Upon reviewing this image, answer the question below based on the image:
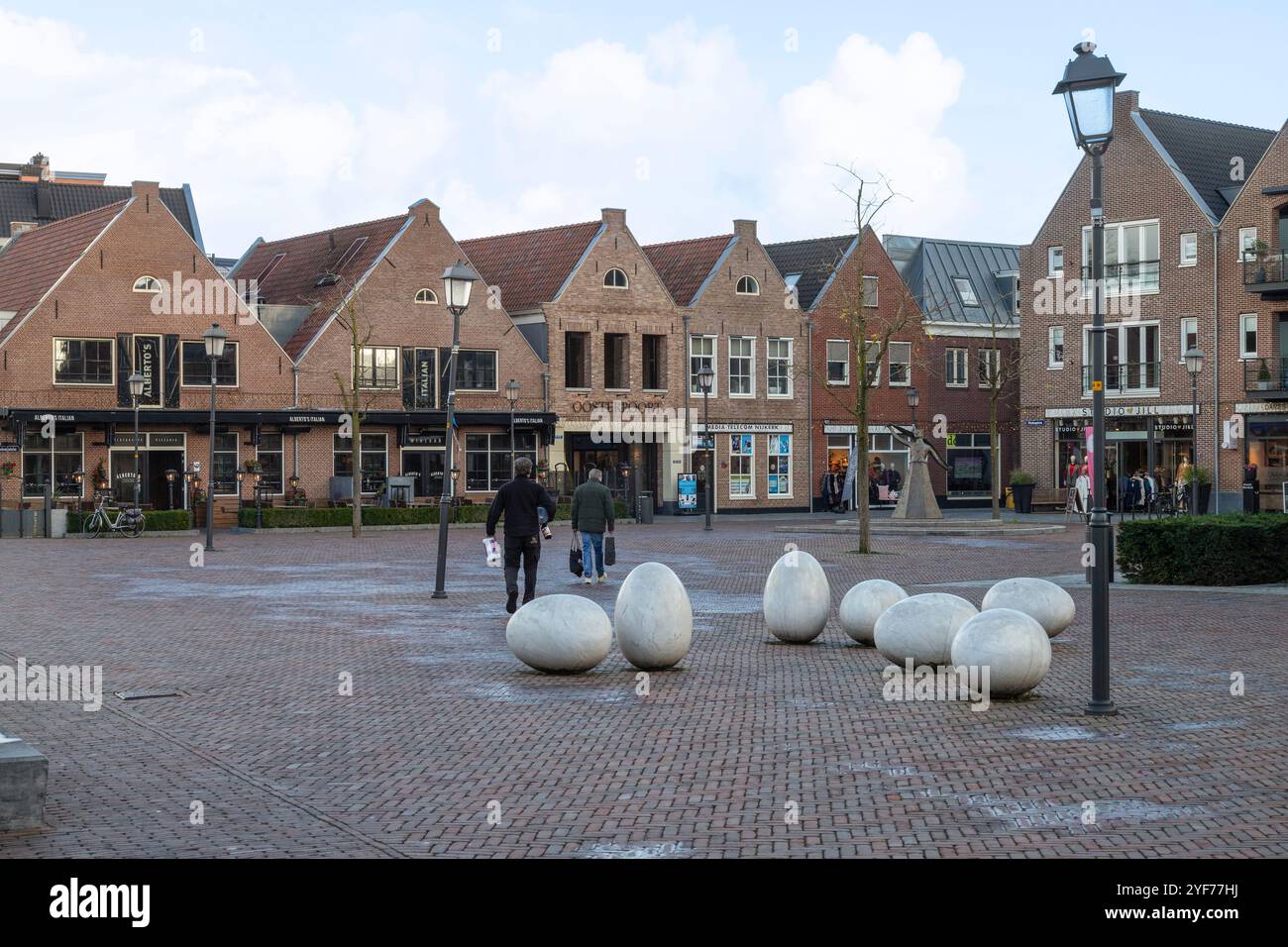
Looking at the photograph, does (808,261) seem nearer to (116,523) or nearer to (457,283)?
(116,523)

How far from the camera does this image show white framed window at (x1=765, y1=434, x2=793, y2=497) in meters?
53.8

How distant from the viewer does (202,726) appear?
10.5 meters

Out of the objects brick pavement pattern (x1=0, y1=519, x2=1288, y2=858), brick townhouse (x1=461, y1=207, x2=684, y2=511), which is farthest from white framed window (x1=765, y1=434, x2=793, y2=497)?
brick pavement pattern (x1=0, y1=519, x2=1288, y2=858)

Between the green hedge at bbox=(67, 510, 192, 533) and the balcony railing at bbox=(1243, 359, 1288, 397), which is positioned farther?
the balcony railing at bbox=(1243, 359, 1288, 397)

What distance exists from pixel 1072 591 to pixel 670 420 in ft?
104

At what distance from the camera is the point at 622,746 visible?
9.73 meters

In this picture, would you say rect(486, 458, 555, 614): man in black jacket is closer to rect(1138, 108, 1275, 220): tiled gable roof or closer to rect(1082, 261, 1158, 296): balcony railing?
rect(1082, 261, 1158, 296): balcony railing

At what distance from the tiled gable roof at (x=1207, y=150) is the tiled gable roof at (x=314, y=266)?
24668 millimetres

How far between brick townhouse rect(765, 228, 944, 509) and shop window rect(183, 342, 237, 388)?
2063 centimetres

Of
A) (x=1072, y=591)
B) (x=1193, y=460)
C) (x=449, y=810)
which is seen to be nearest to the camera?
(x=449, y=810)

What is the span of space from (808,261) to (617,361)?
1044cm

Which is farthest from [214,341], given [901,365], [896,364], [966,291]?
[966,291]
